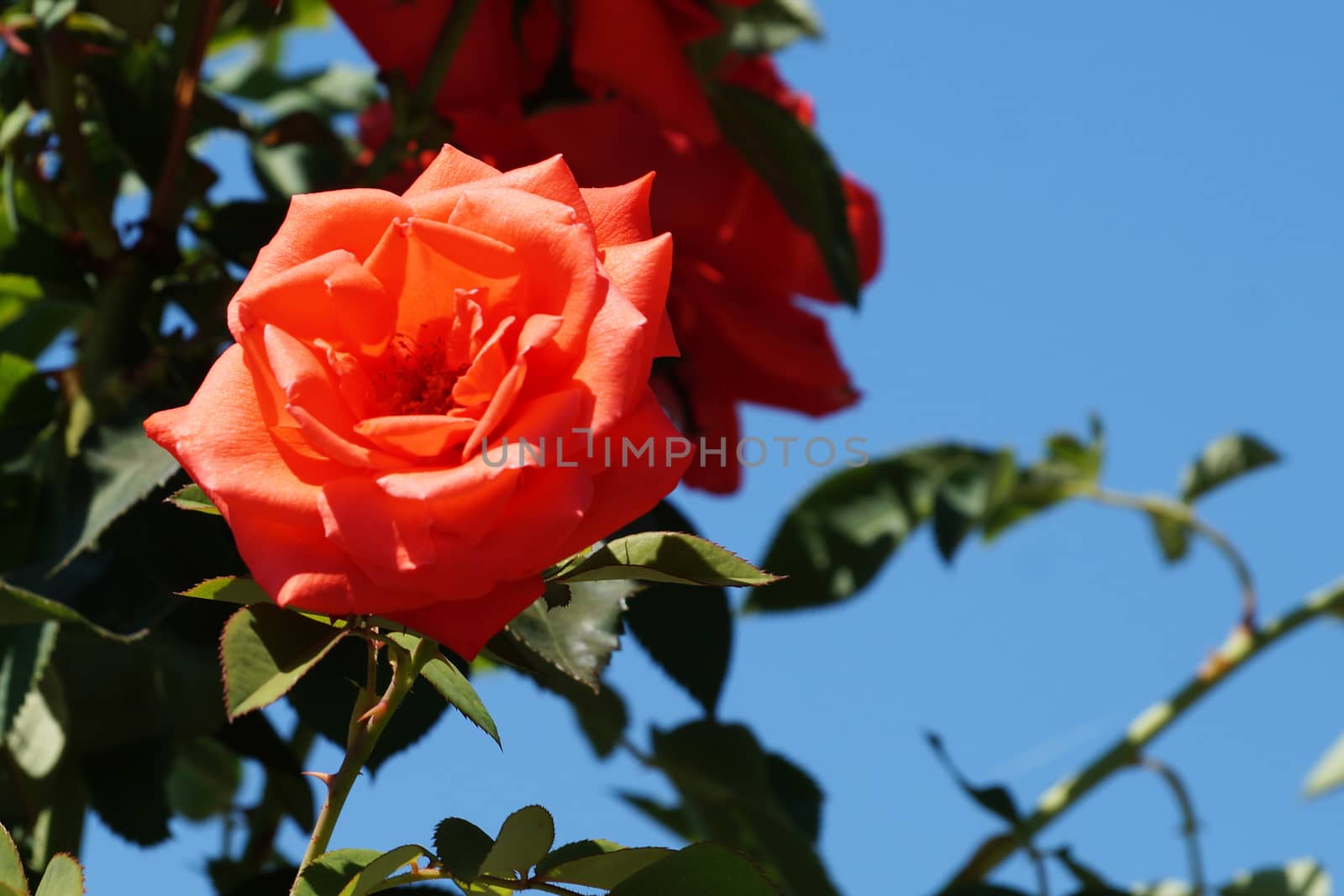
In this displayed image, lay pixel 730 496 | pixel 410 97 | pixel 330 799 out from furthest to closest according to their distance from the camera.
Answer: pixel 730 496, pixel 410 97, pixel 330 799

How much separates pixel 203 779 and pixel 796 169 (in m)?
0.60

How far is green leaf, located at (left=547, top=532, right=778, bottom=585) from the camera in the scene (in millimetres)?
355

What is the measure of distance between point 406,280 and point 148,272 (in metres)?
0.34

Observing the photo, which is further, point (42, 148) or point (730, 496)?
point (730, 496)

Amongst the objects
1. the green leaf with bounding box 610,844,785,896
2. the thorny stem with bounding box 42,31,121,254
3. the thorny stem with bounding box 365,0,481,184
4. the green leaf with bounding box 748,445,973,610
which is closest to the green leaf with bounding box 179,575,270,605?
the green leaf with bounding box 610,844,785,896

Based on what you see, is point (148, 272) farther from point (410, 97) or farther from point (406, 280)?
point (406, 280)

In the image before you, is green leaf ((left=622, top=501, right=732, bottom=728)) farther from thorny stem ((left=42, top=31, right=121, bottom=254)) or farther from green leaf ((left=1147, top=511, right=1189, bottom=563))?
green leaf ((left=1147, top=511, right=1189, bottom=563))

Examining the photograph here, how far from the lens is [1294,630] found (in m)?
0.95

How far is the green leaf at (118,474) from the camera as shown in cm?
52

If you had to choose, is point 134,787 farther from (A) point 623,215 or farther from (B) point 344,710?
(A) point 623,215

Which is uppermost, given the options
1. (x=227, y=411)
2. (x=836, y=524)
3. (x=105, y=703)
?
(x=227, y=411)

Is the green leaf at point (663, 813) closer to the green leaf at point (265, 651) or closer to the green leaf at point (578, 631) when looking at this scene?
the green leaf at point (578, 631)

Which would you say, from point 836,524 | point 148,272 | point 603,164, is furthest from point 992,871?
point 148,272

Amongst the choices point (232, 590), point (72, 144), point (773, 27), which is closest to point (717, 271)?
point (773, 27)
